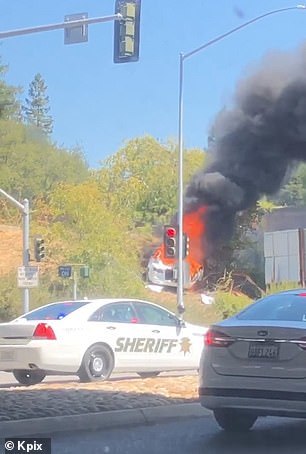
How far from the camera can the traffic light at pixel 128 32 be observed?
16953 mm

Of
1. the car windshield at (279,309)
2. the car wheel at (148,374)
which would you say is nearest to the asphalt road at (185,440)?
the car windshield at (279,309)

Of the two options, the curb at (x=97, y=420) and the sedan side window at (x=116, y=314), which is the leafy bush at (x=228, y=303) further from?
the curb at (x=97, y=420)

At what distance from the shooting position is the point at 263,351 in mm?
8961

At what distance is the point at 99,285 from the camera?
129 ft

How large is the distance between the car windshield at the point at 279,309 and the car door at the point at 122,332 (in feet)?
16.2

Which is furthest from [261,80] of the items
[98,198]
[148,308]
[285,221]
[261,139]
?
[148,308]

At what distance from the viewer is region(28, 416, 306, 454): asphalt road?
8.70 m

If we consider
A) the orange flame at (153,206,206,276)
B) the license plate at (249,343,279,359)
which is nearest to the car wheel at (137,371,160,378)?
the license plate at (249,343,279,359)

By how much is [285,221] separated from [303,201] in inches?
693

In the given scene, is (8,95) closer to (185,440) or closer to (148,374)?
(148,374)

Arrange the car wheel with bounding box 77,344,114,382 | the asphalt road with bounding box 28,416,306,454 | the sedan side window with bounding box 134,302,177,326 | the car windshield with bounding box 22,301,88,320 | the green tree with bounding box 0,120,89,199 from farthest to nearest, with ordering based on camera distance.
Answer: the green tree with bounding box 0,120,89,199 < the sedan side window with bounding box 134,302,177,326 < the car windshield with bounding box 22,301,88,320 < the car wheel with bounding box 77,344,114,382 < the asphalt road with bounding box 28,416,306,454

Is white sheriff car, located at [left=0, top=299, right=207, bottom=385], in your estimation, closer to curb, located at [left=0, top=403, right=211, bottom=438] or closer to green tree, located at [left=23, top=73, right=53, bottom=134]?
curb, located at [left=0, top=403, right=211, bottom=438]

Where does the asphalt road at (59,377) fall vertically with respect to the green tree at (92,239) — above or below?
below

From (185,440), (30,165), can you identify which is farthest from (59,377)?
(30,165)
